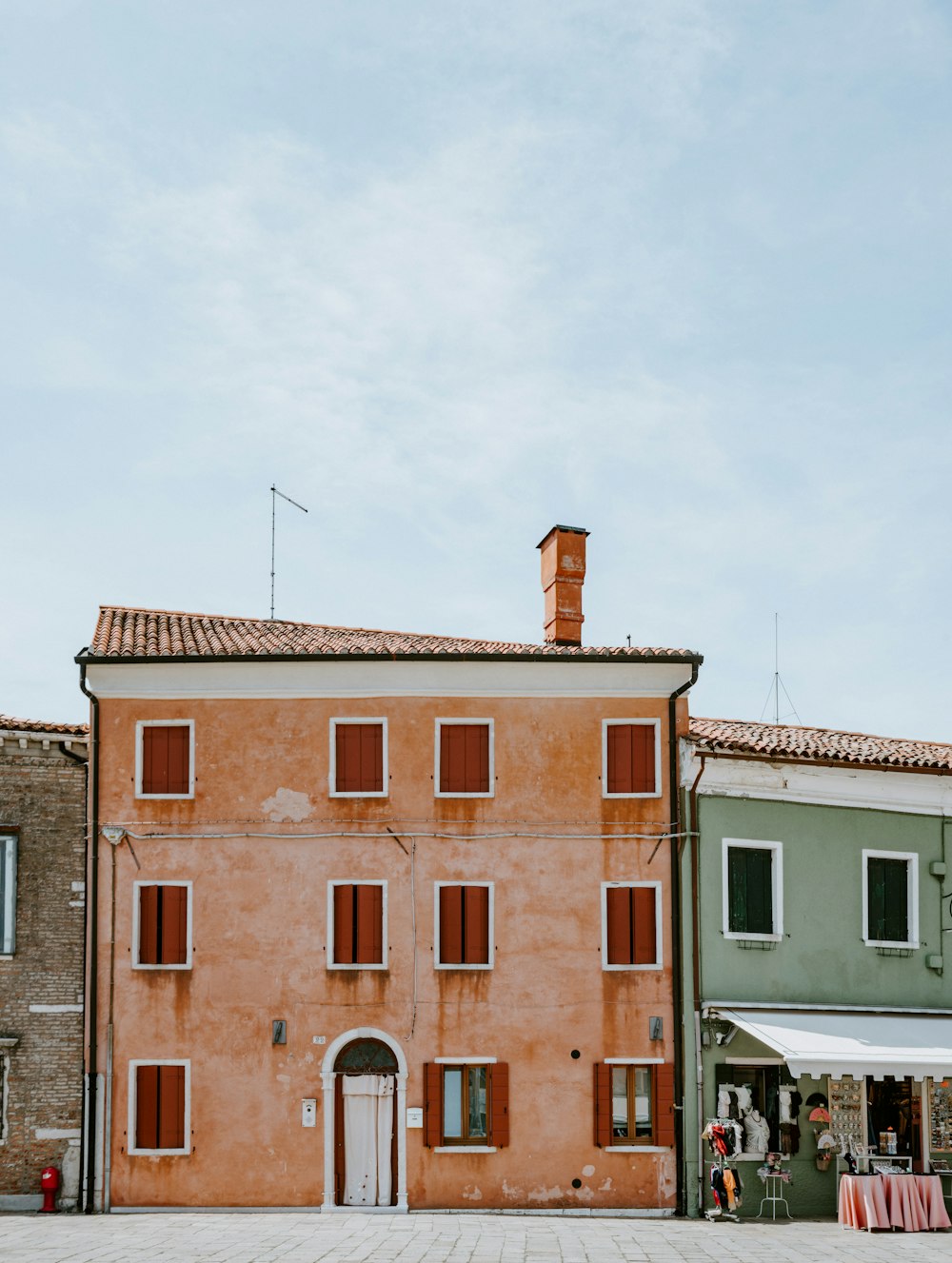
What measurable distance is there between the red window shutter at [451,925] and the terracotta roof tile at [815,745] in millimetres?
4964

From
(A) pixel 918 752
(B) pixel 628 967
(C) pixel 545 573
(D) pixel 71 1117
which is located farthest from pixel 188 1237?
(A) pixel 918 752

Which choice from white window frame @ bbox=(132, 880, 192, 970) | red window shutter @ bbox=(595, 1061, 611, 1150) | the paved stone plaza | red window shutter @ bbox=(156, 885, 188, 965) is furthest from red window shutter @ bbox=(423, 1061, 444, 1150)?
red window shutter @ bbox=(156, 885, 188, 965)

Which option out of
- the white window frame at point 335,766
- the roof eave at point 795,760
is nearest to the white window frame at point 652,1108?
the roof eave at point 795,760

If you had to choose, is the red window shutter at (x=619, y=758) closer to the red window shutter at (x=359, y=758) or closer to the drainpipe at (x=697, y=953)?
the drainpipe at (x=697, y=953)

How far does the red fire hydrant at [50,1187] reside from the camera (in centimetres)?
2622

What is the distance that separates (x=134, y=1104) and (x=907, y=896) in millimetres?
14053

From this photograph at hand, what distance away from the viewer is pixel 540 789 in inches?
1099

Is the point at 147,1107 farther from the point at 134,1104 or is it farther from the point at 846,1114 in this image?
the point at 846,1114

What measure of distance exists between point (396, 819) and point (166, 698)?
458cm

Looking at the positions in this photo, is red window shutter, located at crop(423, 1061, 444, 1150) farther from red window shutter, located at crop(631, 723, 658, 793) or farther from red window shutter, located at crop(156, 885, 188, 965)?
red window shutter, located at crop(631, 723, 658, 793)

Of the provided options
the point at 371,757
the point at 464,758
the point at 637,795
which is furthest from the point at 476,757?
the point at 637,795

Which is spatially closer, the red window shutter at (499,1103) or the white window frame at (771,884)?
the red window shutter at (499,1103)

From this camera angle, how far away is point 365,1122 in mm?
26891

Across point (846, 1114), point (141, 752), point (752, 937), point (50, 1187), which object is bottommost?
point (50, 1187)
